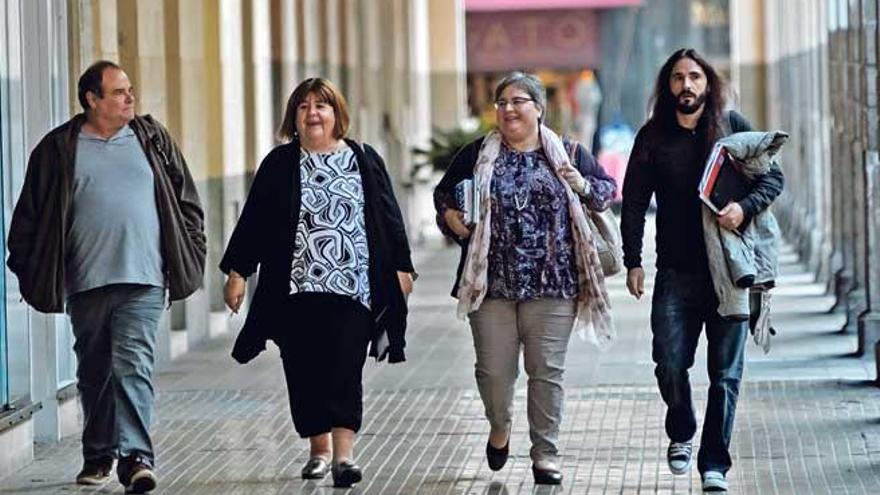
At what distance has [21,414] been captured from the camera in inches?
453

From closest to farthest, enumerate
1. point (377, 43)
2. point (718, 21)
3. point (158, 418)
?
point (158, 418) < point (377, 43) < point (718, 21)

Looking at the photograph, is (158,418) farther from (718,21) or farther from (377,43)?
(718,21)

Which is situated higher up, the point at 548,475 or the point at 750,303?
the point at 750,303

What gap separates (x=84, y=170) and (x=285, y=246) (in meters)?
0.96

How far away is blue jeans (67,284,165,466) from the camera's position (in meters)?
10.6

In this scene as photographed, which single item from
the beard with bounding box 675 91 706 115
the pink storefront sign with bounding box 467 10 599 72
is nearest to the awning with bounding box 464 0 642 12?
Answer: the pink storefront sign with bounding box 467 10 599 72

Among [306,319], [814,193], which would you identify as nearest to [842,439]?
[306,319]

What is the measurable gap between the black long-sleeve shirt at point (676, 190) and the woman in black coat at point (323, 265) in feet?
3.70

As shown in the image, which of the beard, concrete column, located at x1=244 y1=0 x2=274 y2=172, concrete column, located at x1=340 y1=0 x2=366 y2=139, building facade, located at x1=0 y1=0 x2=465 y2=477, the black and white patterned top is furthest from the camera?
concrete column, located at x1=340 y1=0 x2=366 y2=139

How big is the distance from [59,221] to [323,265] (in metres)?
1.19

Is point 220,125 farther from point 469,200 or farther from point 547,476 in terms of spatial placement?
point 547,476

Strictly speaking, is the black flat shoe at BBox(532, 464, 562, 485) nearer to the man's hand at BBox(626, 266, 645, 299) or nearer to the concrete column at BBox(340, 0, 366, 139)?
the man's hand at BBox(626, 266, 645, 299)

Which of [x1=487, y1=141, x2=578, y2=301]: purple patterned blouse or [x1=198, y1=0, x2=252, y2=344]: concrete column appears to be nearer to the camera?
[x1=487, y1=141, x2=578, y2=301]: purple patterned blouse

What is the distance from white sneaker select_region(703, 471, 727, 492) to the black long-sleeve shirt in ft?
2.92
